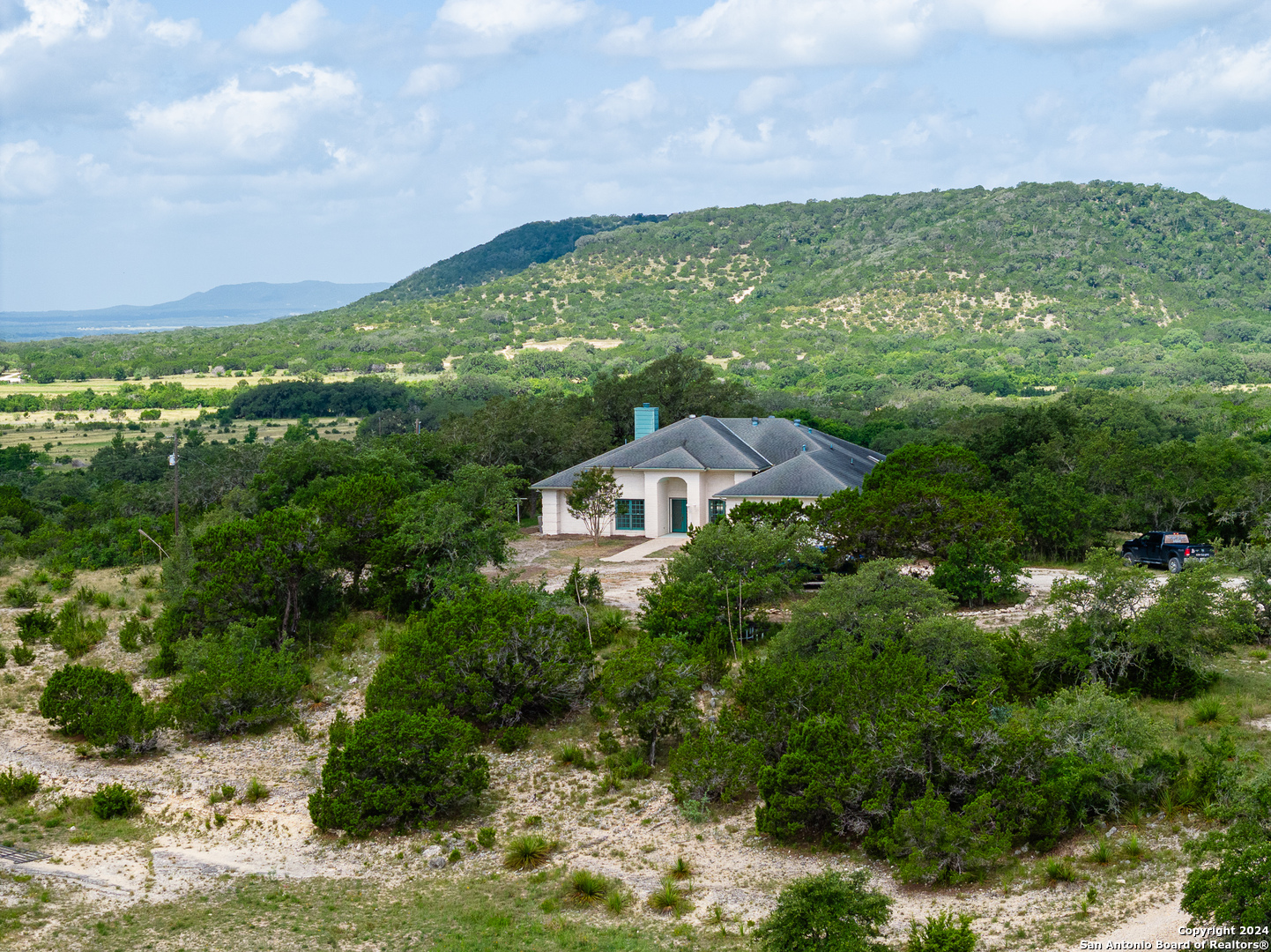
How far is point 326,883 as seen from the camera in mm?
13875

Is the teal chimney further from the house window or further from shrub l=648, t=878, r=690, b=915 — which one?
shrub l=648, t=878, r=690, b=915

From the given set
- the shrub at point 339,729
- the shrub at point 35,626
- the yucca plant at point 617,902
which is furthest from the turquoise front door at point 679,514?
the yucca plant at point 617,902

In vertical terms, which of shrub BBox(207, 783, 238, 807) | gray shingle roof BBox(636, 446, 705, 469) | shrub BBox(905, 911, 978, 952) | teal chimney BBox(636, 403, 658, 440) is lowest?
shrub BBox(207, 783, 238, 807)

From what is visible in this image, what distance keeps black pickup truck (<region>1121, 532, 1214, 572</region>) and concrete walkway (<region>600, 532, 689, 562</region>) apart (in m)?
11.5

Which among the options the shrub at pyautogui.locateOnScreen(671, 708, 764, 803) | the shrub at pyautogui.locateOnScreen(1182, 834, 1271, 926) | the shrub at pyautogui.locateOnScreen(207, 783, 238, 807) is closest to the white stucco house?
the shrub at pyautogui.locateOnScreen(671, 708, 764, 803)

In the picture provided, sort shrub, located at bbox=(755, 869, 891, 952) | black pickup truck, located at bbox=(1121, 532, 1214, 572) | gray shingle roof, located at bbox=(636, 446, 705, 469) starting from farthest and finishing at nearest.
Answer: gray shingle roof, located at bbox=(636, 446, 705, 469) → black pickup truck, located at bbox=(1121, 532, 1214, 572) → shrub, located at bbox=(755, 869, 891, 952)

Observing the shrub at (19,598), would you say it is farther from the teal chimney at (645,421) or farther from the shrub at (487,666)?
the teal chimney at (645,421)

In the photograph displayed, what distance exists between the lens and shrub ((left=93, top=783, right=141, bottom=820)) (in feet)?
52.6

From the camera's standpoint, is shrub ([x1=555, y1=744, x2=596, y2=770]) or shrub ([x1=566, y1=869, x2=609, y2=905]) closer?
shrub ([x1=566, y1=869, x2=609, y2=905])

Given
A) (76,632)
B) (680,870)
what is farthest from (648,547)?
(680,870)

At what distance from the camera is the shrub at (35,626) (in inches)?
973

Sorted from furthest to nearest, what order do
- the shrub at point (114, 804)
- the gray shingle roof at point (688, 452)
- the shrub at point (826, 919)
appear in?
the gray shingle roof at point (688, 452) < the shrub at point (114, 804) < the shrub at point (826, 919)

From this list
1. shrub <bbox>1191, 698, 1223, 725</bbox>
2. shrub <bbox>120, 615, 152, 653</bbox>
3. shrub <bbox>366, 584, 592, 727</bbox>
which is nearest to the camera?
shrub <bbox>1191, 698, 1223, 725</bbox>

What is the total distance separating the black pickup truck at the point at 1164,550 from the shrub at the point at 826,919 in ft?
58.6
